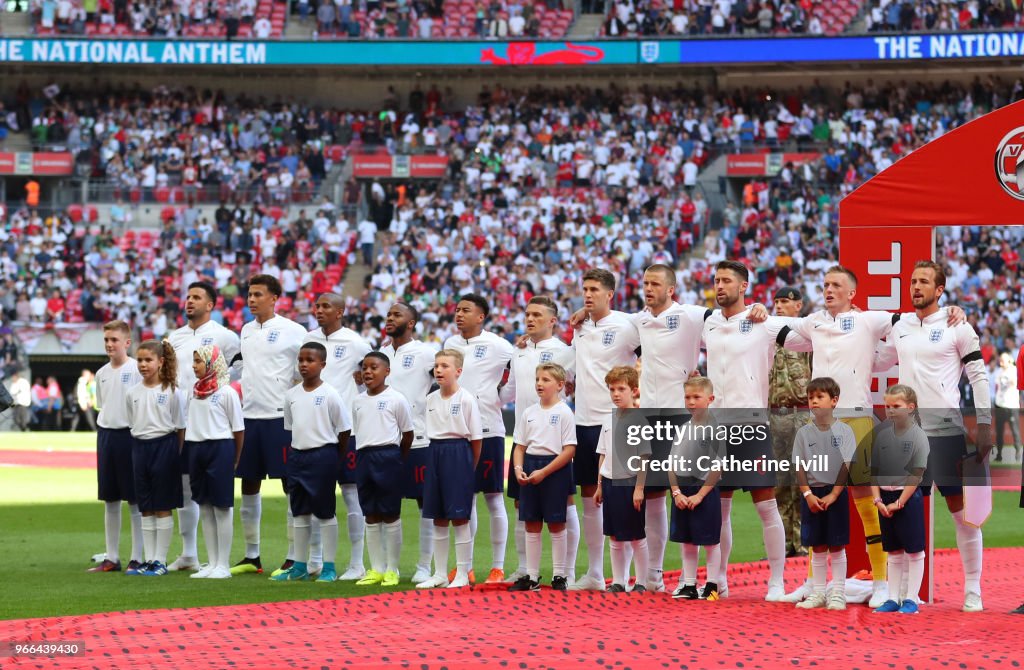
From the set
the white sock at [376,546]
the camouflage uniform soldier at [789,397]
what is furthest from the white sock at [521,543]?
the camouflage uniform soldier at [789,397]

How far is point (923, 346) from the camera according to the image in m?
9.64

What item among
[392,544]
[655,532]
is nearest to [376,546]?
[392,544]

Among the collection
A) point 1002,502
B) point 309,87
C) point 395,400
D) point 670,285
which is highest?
point 309,87

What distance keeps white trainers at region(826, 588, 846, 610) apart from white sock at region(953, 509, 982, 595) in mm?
808

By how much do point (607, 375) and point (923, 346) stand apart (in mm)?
2173

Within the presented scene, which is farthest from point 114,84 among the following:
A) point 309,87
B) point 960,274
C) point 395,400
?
point 395,400

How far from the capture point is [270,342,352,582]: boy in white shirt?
446 inches

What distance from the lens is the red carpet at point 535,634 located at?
739 cm

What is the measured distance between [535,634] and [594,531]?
2.55 meters

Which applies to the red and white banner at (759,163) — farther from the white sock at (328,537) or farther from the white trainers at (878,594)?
the white trainers at (878,594)

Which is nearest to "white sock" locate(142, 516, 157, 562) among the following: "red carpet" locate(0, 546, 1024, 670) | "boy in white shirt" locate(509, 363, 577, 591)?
"red carpet" locate(0, 546, 1024, 670)

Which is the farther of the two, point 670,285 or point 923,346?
point 670,285

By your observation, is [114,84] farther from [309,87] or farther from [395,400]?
[395,400]

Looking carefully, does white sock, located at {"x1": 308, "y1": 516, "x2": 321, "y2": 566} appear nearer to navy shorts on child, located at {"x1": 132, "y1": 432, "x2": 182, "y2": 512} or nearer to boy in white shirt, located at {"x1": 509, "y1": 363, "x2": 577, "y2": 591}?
navy shorts on child, located at {"x1": 132, "y1": 432, "x2": 182, "y2": 512}
